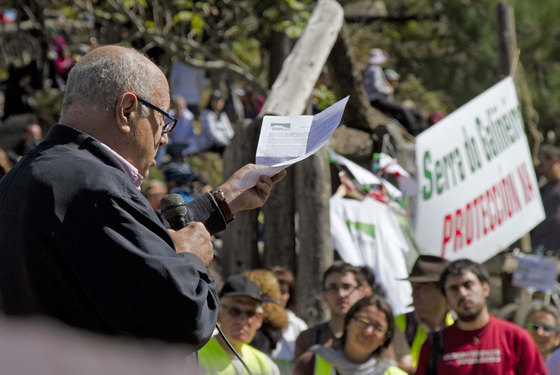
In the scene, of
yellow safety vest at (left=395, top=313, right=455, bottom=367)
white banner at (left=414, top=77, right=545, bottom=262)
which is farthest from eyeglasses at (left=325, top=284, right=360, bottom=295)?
white banner at (left=414, top=77, right=545, bottom=262)

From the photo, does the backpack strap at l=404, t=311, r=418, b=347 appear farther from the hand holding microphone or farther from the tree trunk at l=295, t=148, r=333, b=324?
the hand holding microphone

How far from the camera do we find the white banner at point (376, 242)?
22.4ft

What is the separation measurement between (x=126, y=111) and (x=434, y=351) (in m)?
3.17

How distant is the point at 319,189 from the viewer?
22.2ft

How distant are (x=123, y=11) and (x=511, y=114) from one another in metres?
3.56

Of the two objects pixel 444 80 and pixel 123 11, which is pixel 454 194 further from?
pixel 444 80

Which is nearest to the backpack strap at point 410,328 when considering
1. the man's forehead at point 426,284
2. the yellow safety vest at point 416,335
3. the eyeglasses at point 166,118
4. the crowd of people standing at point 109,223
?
the yellow safety vest at point 416,335

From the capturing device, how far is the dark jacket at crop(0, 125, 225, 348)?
208cm

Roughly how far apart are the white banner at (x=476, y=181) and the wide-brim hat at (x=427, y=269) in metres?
1.22

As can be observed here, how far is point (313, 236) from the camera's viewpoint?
6723 millimetres

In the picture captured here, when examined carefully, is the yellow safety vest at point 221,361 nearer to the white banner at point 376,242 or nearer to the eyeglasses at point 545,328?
the white banner at point 376,242

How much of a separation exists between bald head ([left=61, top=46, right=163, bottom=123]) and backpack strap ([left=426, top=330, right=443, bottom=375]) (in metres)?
3.11

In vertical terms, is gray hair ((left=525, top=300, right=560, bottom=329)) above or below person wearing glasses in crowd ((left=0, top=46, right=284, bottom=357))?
below

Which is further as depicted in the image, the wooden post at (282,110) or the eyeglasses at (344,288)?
the wooden post at (282,110)
